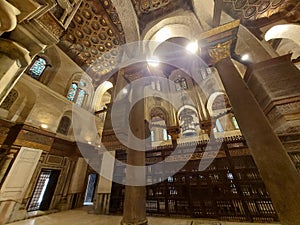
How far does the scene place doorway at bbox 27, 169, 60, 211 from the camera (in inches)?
287

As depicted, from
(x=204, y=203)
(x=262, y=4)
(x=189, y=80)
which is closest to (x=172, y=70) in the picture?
(x=189, y=80)

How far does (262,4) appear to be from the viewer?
14.7ft

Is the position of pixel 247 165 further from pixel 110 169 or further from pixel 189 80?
pixel 189 80

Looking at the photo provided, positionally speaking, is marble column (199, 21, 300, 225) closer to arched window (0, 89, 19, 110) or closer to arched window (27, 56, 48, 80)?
arched window (0, 89, 19, 110)

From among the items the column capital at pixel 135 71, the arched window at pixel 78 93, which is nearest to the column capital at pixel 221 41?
the column capital at pixel 135 71

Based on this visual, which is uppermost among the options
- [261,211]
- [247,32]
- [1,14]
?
[247,32]

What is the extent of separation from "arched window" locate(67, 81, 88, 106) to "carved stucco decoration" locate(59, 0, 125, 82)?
1.37 metres

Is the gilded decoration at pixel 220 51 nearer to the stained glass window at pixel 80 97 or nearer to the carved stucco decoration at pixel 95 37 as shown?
the carved stucco decoration at pixel 95 37

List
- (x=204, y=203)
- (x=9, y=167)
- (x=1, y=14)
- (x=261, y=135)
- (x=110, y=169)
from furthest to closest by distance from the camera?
1. (x=110, y=169)
2. (x=9, y=167)
3. (x=204, y=203)
4. (x=261, y=135)
5. (x=1, y=14)

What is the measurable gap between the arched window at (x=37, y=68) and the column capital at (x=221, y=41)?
986 cm

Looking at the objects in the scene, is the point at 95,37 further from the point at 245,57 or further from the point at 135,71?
the point at 245,57

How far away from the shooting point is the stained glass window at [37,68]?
7.86 m

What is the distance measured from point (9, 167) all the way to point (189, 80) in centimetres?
1347

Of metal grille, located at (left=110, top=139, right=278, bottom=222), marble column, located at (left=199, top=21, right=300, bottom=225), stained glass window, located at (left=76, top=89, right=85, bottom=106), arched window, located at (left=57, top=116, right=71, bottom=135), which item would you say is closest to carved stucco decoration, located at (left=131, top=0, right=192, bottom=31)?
marble column, located at (left=199, top=21, right=300, bottom=225)
